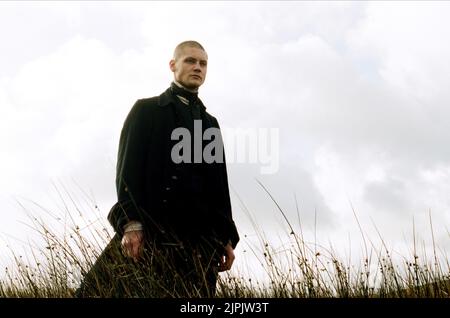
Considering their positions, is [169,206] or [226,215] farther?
[226,215]

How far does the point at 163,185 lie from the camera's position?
14.8ft

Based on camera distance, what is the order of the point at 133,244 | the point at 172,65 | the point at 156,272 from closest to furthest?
1. the point at 133,244
2. the point at 156,272
3. the point at 172,65

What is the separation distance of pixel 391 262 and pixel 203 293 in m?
1.38

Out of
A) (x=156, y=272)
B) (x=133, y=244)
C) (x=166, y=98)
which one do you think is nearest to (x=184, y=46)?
(x=166, y=98)

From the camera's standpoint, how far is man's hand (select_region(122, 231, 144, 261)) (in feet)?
14.1

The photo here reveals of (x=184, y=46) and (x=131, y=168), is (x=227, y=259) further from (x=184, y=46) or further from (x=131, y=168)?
(x=184, y=46)

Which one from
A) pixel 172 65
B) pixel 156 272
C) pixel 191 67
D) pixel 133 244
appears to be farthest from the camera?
pixel 172 65

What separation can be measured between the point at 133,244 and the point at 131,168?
1.75 ft

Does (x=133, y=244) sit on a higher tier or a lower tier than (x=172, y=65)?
lower

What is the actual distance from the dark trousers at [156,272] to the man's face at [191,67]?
46.3 inches

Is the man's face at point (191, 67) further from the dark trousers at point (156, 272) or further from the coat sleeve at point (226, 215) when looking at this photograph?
the dark trousers at point (156, 272)

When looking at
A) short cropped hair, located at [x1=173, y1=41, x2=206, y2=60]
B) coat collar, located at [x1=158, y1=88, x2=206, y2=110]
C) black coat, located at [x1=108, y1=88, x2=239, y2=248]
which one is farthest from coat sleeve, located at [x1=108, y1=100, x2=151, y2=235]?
short cropped hair, located at [x1=173, y1=41, x2=206, y2=60]
